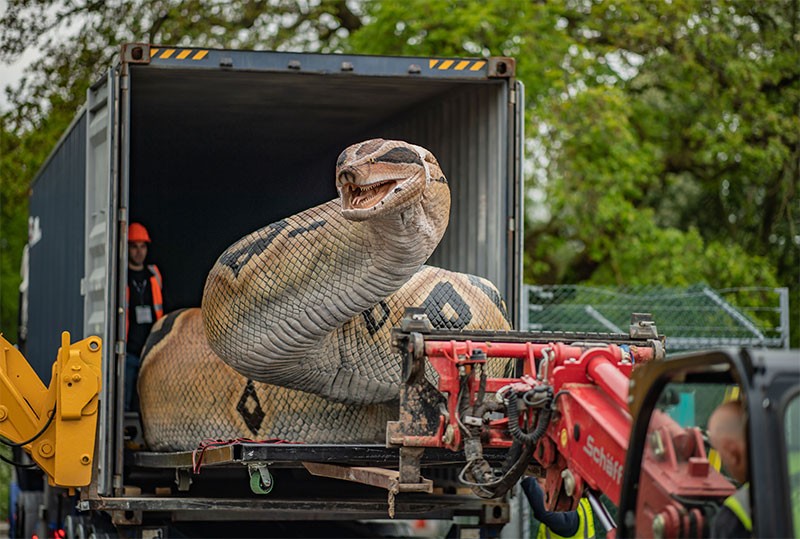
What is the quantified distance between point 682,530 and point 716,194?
1636cm

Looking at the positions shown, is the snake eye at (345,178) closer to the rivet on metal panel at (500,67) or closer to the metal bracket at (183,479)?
the rivet on metal panel at (500,67)

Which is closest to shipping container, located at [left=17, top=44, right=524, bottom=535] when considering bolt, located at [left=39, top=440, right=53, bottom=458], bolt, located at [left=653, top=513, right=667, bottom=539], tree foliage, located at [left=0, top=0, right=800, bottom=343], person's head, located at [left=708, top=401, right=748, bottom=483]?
bolt, located at [left=39, top=440, right=53, bottom=458]

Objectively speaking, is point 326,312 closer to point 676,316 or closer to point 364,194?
point 364,194

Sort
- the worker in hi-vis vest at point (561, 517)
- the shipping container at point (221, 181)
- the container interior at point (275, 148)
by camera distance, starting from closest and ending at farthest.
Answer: the shipping container at point (221, 181) < the worker in hi-vis vest at point (561, 517) < the container interior at point (275, 148)

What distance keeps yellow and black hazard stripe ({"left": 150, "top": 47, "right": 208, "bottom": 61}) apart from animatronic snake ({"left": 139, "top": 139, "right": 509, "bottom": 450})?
1193mm

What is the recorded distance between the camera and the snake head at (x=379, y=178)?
5.75 metres

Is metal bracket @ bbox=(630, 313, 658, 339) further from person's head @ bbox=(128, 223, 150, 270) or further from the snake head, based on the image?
person's head @ bbox=(128, 223, 150, 270)

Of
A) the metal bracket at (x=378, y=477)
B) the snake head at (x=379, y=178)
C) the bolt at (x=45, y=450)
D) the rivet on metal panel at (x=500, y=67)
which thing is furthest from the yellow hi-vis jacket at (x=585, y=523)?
the bolt at (x=45, y=450)

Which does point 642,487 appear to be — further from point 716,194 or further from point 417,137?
point 716,194

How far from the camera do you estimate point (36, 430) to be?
769 centimetres

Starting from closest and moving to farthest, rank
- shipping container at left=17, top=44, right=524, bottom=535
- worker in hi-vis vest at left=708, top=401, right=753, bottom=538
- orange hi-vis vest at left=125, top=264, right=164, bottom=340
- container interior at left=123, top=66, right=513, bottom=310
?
worker in hi-vis vest at left=708, top=401, right=753, bottom=538 < shipping container at left=17, top=44, right=524, bottom=535 < container interior at left=123, top=66, right=513, bottom=310 < orange hi-vis vest at left=125, top=264, right=164, bottom=340

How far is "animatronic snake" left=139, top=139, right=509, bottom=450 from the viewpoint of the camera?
5941mm

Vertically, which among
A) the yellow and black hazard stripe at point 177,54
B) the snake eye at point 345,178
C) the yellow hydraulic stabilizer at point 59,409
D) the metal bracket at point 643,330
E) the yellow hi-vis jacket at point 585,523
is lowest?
the yellow hi-vis jacket at point 585,523

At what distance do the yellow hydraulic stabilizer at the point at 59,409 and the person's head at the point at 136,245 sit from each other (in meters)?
2.17
